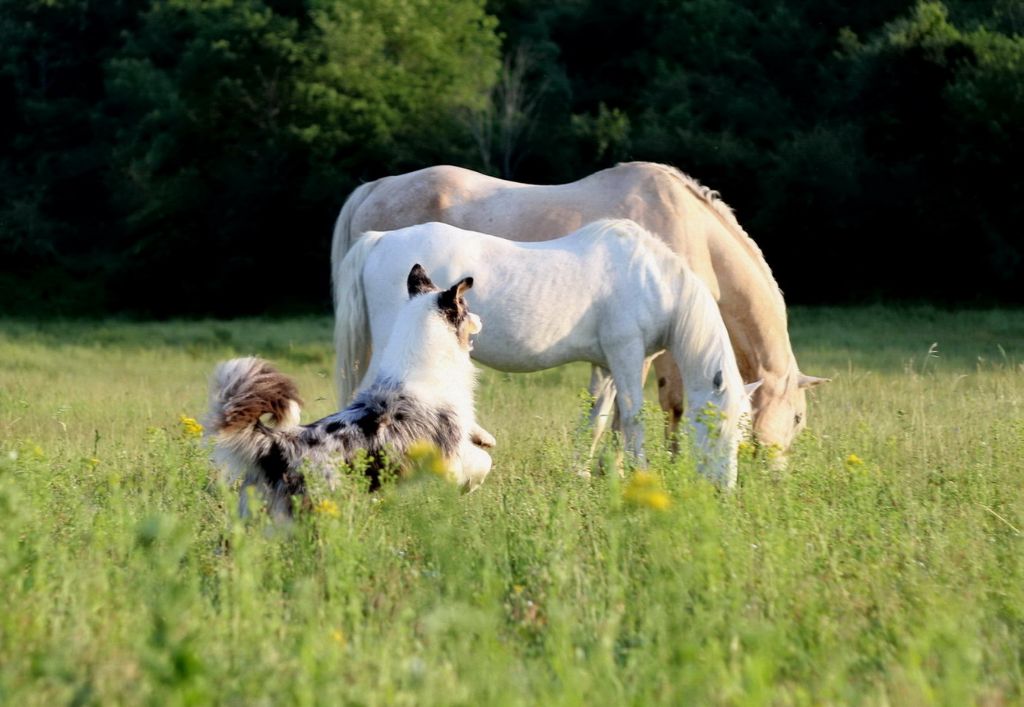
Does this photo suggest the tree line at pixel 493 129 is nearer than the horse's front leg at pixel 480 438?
No

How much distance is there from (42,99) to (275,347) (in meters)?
27.9

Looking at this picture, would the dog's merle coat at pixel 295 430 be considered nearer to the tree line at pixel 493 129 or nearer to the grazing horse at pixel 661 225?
the grazing horse at pixel 661 225

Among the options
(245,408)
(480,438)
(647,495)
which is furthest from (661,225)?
(647,495)

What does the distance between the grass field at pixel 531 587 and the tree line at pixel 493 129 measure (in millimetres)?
19620

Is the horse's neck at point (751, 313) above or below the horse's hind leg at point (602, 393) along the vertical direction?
above

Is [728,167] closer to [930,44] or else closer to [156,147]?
[930,44]

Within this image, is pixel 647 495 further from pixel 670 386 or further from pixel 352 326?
pixel 670 386

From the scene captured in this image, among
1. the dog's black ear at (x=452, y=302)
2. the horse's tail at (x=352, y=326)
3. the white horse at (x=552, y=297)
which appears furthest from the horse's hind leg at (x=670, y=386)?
the dog's black ear at (x=452, y=302)

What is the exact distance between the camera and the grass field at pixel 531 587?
3.47m

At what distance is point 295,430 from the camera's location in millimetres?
5777

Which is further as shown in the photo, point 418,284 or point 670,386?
point 670,386

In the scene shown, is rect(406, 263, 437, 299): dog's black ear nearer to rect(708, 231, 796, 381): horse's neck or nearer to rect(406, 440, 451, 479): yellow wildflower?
rect(406, 440, 451, 479): yellow wildflower

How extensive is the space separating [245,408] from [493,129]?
1144 inches

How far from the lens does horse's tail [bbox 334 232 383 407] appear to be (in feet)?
26.8
